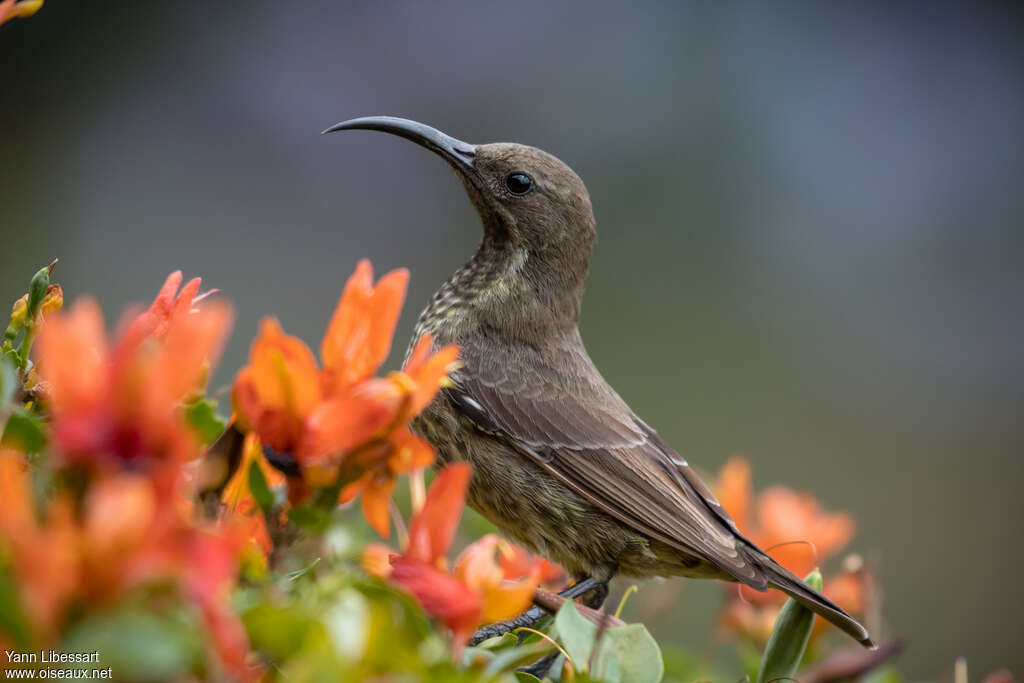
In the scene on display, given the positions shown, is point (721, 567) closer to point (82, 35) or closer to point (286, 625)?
point (286, 625)

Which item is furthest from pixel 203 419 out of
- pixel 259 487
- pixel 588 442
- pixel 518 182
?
pixel 518 182

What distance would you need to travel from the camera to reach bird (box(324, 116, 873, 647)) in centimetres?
278

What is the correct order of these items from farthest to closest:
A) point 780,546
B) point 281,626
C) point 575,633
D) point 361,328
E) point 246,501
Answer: point 780,546, point 246,501, point 575,633, point 361,328, point 281,626

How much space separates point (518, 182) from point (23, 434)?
2.31 m

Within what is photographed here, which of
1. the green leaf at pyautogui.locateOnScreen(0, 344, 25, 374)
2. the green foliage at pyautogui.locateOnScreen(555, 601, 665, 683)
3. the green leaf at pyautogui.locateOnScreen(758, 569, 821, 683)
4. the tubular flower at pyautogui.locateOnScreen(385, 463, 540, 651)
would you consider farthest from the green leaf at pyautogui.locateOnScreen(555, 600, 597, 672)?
the green leaf at pyautogui.locateOnScreen(0, 344, 25, 374)

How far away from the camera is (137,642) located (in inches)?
26.9

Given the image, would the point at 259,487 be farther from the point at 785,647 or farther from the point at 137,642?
the point at 785,647

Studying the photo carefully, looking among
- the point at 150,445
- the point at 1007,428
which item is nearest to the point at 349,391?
the point at 150,445

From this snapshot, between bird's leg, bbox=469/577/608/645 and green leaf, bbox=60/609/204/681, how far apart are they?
2.84 ft

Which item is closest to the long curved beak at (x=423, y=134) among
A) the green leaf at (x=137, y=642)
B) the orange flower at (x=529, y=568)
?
the orange flower at (x=529, y=568)

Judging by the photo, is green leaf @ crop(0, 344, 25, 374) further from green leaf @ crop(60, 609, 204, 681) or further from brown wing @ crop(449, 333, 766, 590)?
brown wing @ crop(449, 333, 766, 590)

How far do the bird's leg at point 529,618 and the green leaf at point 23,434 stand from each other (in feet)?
2.55

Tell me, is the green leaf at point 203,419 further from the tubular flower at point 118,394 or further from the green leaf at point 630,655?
the green leaf at point 630,655

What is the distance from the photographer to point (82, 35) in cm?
805
